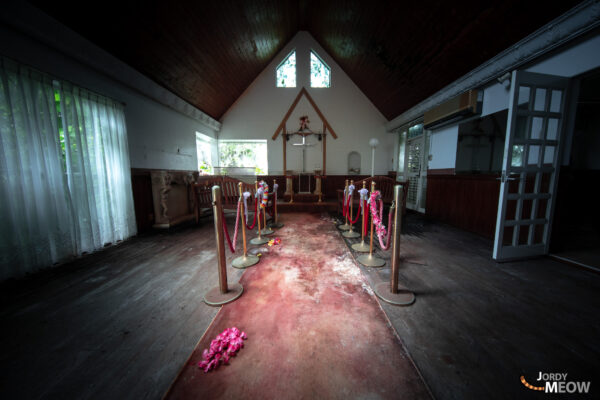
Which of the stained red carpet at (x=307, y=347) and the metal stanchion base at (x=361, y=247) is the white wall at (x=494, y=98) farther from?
the stained red carpet at (x=307, y=347)

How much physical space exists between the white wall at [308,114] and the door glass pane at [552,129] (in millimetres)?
4496

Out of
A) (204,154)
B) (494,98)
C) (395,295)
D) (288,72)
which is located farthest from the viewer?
(288,72)

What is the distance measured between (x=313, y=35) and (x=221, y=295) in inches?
331

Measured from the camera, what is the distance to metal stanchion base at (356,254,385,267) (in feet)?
6.91

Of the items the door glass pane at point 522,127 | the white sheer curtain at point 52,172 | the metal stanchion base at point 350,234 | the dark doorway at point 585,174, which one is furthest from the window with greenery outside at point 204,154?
the dark doorway at point 585,174

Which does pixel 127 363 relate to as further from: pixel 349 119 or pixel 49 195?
pixel 349 119

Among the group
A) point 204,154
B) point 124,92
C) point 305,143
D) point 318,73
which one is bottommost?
point 204,154

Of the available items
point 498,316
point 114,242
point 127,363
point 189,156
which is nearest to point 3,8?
point 114,242

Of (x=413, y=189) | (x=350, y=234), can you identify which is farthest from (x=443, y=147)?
(x=350, y=234)

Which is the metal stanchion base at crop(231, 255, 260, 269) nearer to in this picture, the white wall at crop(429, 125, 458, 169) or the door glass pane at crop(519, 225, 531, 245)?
the door glass pane at crop(519, 225, 531, 245)

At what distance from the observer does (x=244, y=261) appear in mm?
2203

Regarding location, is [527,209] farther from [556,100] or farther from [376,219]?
[376,219]

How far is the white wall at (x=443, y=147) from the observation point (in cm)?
408

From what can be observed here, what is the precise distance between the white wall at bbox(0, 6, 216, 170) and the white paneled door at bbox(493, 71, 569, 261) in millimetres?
5077
